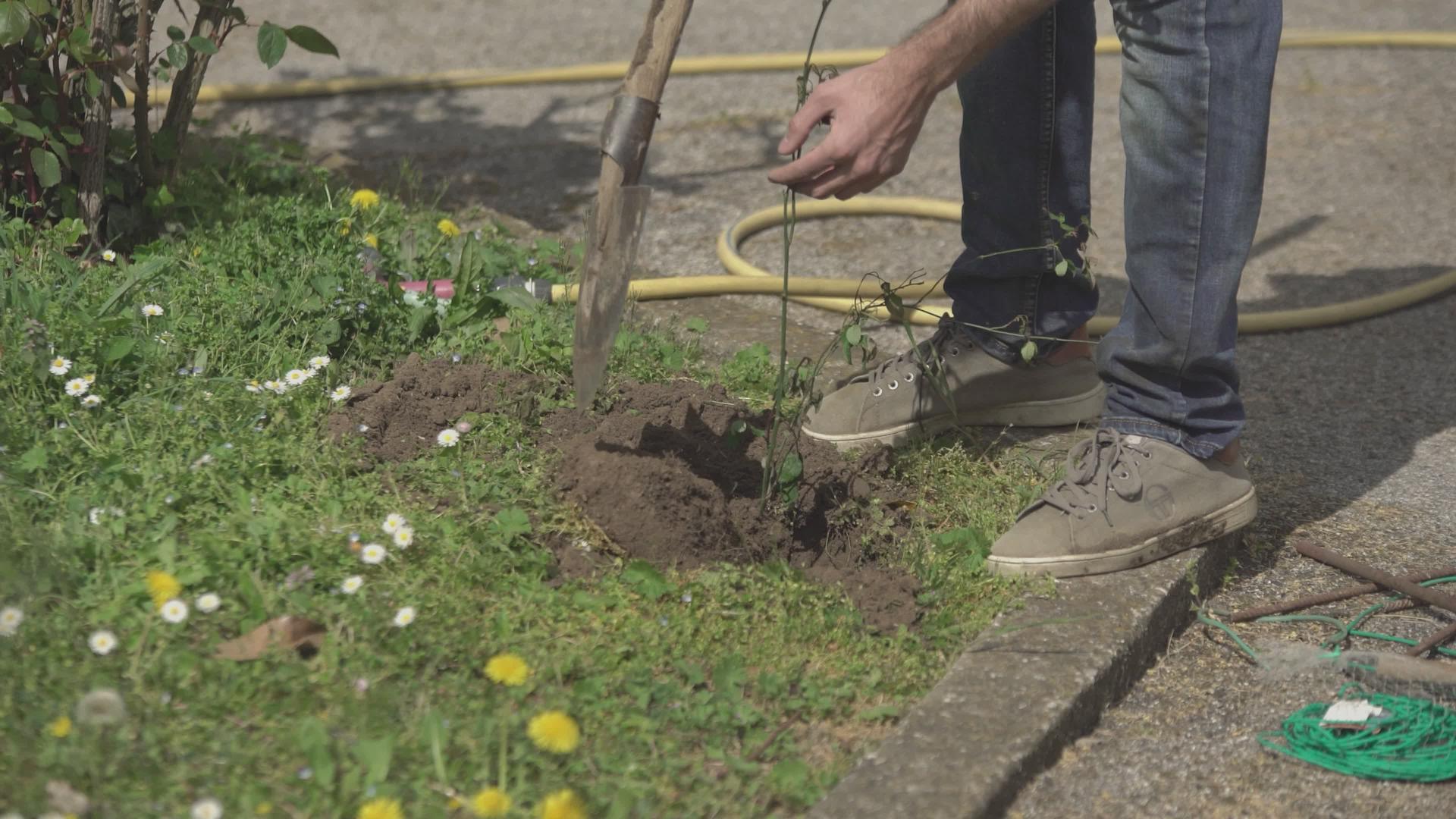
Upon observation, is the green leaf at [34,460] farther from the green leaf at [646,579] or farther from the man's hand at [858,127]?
the man's hand at [858,127]

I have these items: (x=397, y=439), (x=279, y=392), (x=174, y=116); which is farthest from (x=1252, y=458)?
(x=174, y=116)

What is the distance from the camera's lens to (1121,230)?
4305mm

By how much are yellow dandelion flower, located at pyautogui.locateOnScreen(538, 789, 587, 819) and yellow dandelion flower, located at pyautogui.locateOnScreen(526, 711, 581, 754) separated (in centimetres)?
8

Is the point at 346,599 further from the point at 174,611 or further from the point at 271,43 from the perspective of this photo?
the point at 271,43

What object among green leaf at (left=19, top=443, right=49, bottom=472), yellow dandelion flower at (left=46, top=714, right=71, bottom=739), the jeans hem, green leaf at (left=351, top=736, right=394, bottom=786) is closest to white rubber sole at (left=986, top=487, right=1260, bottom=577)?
the jeans hem

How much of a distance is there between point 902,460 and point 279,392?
1.21 meters

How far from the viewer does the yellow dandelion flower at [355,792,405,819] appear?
1.61 m

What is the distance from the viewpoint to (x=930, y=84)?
84.2 inches

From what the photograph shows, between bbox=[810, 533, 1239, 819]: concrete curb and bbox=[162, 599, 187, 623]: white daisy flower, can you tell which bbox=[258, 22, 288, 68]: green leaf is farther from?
bbox=[810, 533, 1239, 819]: concrete curb

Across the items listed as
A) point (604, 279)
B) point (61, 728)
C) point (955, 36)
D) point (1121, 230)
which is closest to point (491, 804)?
point (61, 728)

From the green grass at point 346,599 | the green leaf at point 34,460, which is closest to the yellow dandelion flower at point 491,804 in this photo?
the green grass at point 346,599

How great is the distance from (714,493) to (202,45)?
5.44ft

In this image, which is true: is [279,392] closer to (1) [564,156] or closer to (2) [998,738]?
(2) [998,738]

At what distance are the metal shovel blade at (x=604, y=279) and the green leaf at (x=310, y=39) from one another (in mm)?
1257
